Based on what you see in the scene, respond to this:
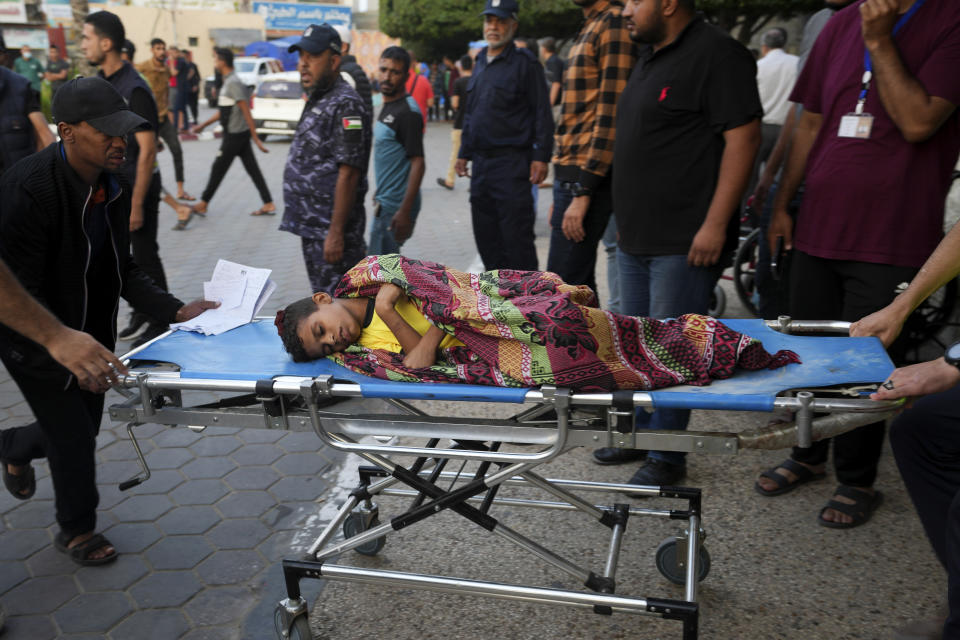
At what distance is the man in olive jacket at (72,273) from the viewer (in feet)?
9.21

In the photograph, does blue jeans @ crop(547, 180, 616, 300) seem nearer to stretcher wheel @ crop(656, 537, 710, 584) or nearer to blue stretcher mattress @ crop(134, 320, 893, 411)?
blue stretcher mattress @ crop(134, 320, 893, 411)

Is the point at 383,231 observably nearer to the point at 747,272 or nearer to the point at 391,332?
the point at 747,272

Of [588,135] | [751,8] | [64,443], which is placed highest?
[751,8]

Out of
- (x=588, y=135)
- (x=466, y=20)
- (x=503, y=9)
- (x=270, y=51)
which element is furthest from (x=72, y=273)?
(x=270, y=51)

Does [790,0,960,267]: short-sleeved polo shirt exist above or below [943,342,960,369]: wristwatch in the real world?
above

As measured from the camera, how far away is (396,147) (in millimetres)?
5645

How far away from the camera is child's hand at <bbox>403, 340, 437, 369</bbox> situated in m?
2.60

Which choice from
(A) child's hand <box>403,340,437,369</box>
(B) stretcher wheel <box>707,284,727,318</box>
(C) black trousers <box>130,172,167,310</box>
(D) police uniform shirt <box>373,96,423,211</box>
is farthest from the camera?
(B) stretcher wheel <box>707,284,727,318</box>

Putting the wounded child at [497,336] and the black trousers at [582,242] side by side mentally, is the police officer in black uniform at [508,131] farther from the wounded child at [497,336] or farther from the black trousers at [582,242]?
the wounded child at [497,336]

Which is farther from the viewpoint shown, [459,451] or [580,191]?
[580,191]

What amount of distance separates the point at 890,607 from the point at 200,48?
5064 cm

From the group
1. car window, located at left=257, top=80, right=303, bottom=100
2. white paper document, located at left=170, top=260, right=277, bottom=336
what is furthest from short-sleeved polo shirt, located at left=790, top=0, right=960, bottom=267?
car window, located at left=257, top=80, right=303, bottom=100

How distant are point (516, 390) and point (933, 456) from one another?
4.28 feet

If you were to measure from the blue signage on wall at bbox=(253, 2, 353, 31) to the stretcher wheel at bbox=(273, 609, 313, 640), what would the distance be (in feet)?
174
